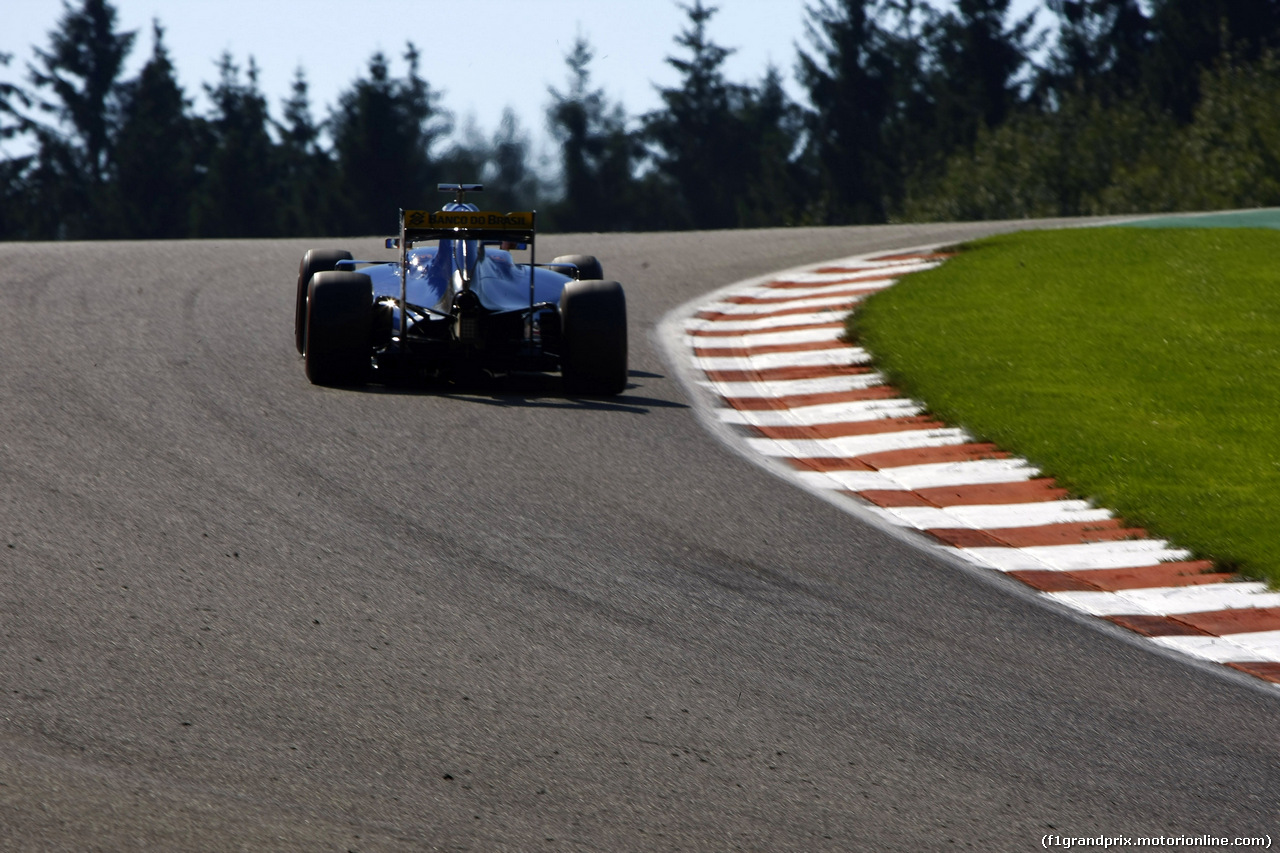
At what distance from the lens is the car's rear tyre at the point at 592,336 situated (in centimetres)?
964

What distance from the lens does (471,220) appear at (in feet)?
31.8

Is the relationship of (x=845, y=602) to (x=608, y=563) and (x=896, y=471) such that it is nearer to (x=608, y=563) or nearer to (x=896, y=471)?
(x=608, y=563)

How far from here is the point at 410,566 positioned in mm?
6020

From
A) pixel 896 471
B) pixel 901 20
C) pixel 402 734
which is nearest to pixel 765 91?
pixel 901 20

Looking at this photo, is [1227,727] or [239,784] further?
[1227,727]

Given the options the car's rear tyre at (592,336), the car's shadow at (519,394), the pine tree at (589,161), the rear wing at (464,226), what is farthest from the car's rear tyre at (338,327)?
the pine tree at (589,161)

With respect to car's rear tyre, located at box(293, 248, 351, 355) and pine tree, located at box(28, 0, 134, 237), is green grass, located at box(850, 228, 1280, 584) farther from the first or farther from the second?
pine tree, located at box(28, 0, 134, 237)

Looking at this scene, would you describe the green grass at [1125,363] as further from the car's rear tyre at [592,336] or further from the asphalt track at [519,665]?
the car's rear tyre at [592,336]

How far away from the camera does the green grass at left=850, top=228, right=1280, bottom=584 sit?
25.8 feet

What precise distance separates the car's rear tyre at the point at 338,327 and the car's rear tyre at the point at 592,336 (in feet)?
4.16

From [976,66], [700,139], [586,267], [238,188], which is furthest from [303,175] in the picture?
[586,267]

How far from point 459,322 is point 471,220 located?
0.71 metres

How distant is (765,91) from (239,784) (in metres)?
64.3

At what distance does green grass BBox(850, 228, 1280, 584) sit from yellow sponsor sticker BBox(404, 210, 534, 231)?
293 centimetres
